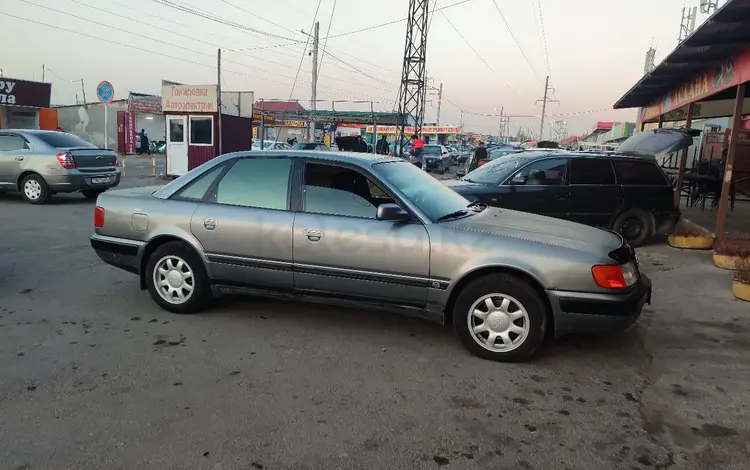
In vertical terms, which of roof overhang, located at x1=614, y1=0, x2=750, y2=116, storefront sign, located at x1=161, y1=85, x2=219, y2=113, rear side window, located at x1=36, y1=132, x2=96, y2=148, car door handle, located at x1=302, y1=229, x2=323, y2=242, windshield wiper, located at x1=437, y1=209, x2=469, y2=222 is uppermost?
roof overhang, located at x1=614, y1=0, x2=750, y2=116

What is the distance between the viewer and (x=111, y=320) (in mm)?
4672

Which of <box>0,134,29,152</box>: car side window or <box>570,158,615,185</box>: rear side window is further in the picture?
<box>0,134,29,152</box>: car side window

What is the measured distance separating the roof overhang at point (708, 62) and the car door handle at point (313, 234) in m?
5.26

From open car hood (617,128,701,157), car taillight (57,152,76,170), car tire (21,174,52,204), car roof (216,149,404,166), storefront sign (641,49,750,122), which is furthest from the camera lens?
car tire (21,174,52,204)

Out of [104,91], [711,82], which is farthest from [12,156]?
[711,82]

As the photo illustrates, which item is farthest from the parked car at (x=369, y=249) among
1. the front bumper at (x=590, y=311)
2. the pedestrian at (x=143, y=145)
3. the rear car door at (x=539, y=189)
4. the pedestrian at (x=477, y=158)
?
the pedestrian at (x=143, y=145)

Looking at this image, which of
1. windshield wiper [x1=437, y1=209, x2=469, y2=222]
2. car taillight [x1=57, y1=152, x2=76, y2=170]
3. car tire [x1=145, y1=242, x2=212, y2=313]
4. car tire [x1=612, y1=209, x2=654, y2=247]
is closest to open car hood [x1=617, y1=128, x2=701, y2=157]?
car tire [x1=612, y1=209, x2=654, y2=247]

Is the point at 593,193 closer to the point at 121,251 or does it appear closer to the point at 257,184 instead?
the point at 257,184

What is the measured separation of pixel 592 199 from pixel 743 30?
2897 millimetres

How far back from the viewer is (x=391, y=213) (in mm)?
4051

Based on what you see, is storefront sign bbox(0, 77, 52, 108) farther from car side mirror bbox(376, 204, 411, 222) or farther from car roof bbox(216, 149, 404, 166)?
car side mirror bbox(376, 204, 411, 222)

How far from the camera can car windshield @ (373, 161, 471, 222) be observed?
433cm

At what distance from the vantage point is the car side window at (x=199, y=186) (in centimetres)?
481

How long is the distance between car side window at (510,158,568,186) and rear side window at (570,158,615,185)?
0.16 m
